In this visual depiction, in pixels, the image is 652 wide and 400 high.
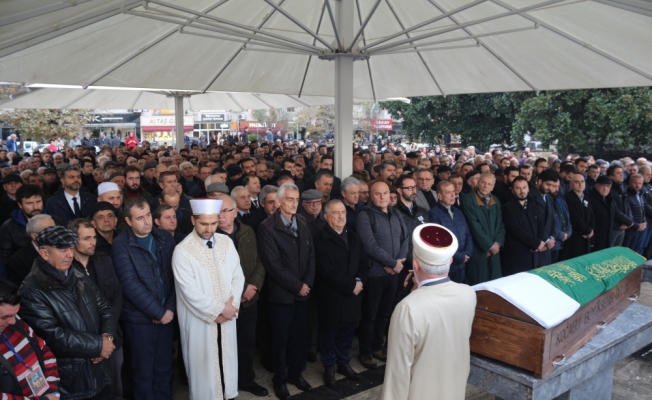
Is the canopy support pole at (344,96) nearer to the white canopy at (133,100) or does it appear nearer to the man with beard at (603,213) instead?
the man with beard at (603,213)

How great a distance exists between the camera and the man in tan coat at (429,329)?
9.63 ft

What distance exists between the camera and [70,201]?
6660 mm

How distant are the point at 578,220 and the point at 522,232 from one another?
1.67 meters

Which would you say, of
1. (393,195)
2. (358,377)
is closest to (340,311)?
(358,377)

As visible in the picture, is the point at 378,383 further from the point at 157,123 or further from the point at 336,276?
the point at 157,123

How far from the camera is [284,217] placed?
5.08 m

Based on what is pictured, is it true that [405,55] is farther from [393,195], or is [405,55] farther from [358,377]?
[358,377]

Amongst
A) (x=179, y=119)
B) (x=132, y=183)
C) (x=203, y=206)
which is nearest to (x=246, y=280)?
(x=203, y=206)

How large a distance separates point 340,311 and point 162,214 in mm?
1866

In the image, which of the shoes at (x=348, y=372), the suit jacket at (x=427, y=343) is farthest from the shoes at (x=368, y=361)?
the suit jacket at (x=427, y=343)

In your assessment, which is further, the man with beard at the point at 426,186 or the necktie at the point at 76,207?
the man with beard at the point at 426,186

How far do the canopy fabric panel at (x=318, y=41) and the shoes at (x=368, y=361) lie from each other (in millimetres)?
3717

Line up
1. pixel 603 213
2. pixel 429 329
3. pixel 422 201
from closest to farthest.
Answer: pixel 429 329
pixel 422 201
pixel 603 213

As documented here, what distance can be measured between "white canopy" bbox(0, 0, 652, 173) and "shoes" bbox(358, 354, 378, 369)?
10.0ft
